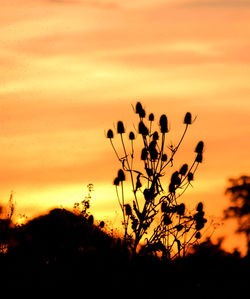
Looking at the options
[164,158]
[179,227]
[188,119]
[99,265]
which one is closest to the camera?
[164,158]

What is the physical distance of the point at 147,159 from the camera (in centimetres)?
1480

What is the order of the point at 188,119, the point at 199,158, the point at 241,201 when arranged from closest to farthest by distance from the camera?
the point at 188,119 → the point at 199,158 → the point at 241,201

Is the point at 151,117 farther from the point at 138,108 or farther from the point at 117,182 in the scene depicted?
the point at 117,182

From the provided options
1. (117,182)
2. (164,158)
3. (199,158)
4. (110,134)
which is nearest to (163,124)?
(164,158)

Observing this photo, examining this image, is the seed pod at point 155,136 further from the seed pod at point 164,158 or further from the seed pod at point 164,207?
the seed pod at point 164,207

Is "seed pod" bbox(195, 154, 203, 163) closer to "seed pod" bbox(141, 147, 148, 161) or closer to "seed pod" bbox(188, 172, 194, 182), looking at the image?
"seed pod" bbox(188, 172, 194, 182)

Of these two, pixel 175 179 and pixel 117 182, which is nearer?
pixel 175 179

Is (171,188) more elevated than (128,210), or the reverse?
(171,188)

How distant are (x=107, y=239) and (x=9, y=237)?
627cm

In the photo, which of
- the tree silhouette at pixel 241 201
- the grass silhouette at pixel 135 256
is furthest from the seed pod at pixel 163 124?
the tree silhouette at pixel 241 201

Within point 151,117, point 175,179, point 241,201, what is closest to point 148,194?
point 175,179

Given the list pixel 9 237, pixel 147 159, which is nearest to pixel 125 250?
pixel 147 159

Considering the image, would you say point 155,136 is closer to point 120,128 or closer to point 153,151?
point 153,151

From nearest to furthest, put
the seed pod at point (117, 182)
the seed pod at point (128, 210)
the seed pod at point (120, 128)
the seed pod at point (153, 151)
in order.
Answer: the seed pod at point (153, 151), the seed pod at point (120, 128), the seed pod at point (128, 210), the seed pod at point (117, 182)
